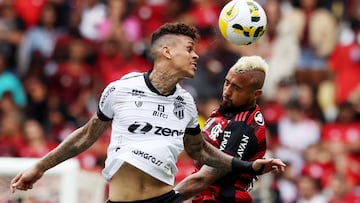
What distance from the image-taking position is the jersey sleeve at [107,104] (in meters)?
8.51

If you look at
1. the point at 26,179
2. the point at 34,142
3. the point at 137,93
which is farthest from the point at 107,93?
the point at 34,142

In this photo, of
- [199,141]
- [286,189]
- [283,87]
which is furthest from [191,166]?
[199,141]

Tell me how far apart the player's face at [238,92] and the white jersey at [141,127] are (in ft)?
2.52

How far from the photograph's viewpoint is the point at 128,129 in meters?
8.47

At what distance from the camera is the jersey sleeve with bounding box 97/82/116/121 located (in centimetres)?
851

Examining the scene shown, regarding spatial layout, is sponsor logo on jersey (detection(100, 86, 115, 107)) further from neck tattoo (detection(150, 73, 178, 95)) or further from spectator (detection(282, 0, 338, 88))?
spectator (detection(282, 0, 338, 88))

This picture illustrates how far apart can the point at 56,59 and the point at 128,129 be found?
8.92 metres

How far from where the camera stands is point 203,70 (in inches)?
631

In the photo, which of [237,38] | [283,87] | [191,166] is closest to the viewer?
[237,38]

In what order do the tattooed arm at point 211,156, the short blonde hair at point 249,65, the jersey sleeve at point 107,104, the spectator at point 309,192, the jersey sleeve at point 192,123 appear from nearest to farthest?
the jersey sleeve at point 107,104 < the jersey sleeve at point 192,123 < the tattooed arm at point 211,156 < the short blonde hair at point 249,65 < the spectator at point 309,192

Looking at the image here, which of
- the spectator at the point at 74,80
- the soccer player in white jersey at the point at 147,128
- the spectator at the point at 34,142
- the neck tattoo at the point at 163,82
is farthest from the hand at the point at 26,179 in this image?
the spectator at the point at 74,80

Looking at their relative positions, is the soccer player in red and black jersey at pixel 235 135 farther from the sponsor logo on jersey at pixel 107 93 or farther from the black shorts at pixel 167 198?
the sponsor logo on jersey at pixel 107 93

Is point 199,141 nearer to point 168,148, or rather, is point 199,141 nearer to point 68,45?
point 168,148

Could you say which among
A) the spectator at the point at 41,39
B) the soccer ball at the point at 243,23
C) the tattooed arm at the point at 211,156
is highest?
the soccer ball at the point at 243,23
